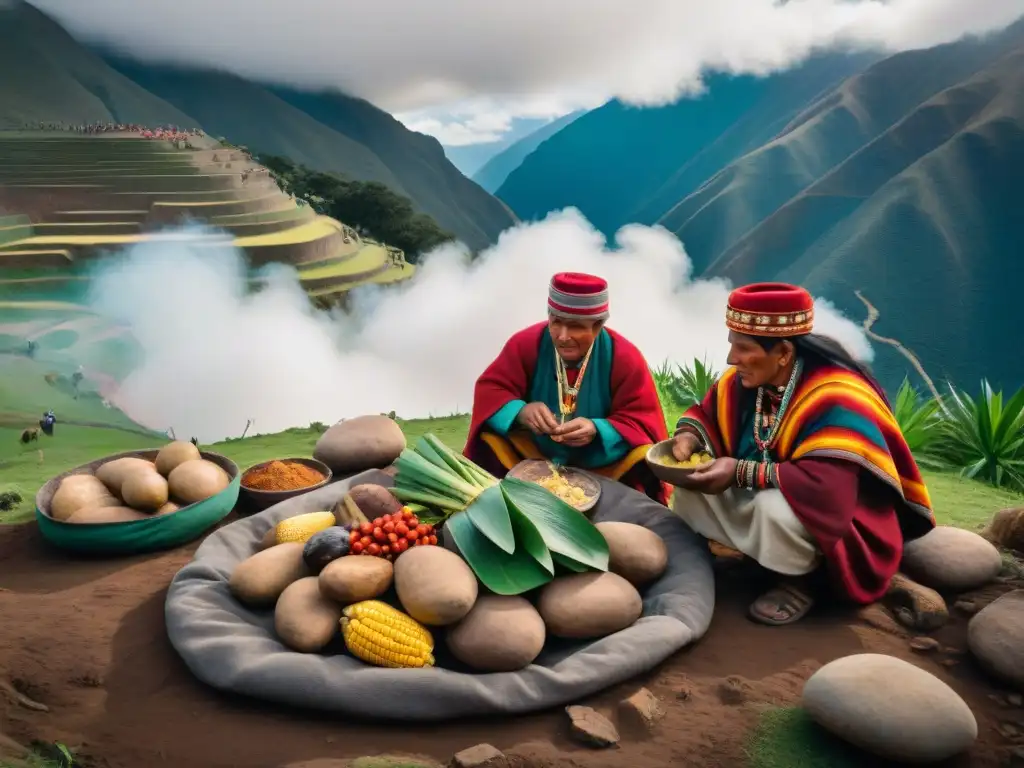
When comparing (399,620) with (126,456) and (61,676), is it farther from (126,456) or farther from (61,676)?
(126,456)

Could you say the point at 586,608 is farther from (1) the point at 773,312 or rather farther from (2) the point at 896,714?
(1) the point at 773,312

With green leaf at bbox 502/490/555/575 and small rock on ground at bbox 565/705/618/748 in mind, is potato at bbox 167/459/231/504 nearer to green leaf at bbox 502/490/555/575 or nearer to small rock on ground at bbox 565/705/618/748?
green leaf at bbox 502/490/555/575

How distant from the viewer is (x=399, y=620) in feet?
9.89

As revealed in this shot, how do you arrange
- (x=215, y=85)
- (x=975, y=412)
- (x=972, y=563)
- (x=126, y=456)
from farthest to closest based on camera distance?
(x=215, y=85) → (x=975, y=412) → (x=126, y=456) → (x=972, y=563)

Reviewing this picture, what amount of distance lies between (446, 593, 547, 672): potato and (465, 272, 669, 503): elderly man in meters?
1.35

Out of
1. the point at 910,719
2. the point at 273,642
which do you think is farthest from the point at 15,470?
the point at 910,719

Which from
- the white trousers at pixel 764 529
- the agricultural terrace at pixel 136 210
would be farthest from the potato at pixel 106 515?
the agricultural terrace at pixel 136 210

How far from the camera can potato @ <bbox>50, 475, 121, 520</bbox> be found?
4289mm

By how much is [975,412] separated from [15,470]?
8167mm

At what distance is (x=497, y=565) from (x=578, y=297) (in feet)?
5.34

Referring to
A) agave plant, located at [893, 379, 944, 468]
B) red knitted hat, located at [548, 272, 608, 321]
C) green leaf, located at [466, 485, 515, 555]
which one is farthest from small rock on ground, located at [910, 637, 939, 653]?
agave plant, located at [893, 379, 944, 468]

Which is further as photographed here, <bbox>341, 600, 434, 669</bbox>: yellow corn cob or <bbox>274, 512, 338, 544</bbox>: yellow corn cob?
<bbox>274, 512, 338, 544</bbox>: yellow corn cob

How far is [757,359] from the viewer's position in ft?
11.4

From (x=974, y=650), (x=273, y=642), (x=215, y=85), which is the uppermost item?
(x=215, y=85)
